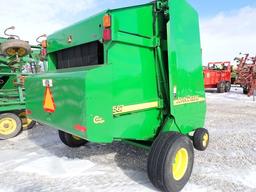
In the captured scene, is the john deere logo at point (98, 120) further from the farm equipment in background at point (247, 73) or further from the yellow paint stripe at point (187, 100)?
the farm equipment in background at point (247, 73)

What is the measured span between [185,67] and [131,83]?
100 cm

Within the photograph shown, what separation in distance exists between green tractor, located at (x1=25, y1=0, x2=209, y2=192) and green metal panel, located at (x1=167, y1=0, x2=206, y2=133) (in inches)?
0.5

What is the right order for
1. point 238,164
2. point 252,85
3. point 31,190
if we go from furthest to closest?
point 252,85 → point 238,164 → point 31,190

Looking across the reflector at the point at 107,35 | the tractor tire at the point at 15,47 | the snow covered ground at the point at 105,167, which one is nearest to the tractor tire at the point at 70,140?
the snow covered ground at the point at 105,167

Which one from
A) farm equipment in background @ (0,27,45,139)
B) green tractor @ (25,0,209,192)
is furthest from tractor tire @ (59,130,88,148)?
farm equipment in background @ (0,27,45,139)

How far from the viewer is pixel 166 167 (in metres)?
2.62

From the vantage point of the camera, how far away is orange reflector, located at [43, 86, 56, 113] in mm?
2842

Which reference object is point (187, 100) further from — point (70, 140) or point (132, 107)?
point (70, 140)

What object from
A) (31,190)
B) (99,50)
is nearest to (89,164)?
(31,190)

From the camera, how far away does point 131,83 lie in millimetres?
2746

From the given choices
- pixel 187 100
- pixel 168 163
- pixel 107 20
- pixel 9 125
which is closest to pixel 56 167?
pixel 168 163

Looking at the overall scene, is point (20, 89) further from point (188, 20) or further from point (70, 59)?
point (188, 20)

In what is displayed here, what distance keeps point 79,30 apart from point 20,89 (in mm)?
3440

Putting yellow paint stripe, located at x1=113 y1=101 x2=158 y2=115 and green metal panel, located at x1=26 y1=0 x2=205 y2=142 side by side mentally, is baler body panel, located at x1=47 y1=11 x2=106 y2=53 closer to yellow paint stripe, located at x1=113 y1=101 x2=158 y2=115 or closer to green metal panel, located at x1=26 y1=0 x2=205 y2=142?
green metal panel, located at x1=26 y1=0 x2=205 y2=142
